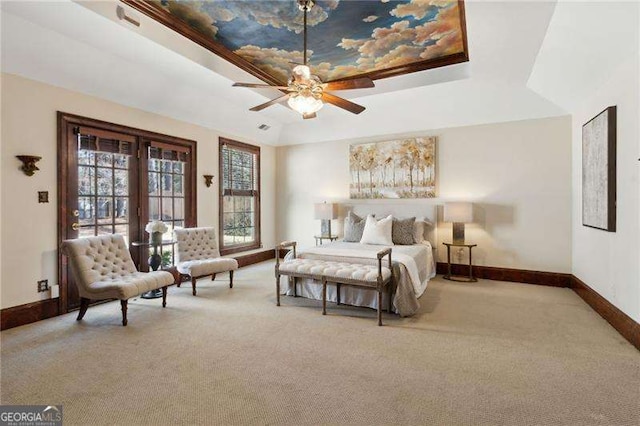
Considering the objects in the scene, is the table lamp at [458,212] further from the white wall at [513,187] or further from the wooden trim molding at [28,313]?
the wooden trim molding at [28,313]

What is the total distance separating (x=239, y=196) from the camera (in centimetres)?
670

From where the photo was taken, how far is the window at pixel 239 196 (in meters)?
6.29

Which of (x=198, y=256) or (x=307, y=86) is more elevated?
(x=307, y=86)

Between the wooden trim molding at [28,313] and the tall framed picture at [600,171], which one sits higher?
the tall framed picture at [600,171]

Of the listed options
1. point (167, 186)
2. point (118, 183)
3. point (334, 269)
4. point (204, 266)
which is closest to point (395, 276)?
point (334, 269)

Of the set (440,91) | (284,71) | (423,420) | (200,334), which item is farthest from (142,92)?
(423,420)

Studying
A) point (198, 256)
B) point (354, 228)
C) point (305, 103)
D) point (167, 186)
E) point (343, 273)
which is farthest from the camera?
point (354, 228)

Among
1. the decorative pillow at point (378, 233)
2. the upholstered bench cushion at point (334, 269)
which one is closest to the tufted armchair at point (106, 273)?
the upholstered bench cushion at point (334, 269)

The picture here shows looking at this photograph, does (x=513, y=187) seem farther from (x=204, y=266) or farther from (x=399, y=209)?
(x=204, y=266)

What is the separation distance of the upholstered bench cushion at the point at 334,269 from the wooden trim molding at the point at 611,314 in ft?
7.19

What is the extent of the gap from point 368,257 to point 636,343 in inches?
101

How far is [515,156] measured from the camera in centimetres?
532

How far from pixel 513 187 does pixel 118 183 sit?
19.8ft

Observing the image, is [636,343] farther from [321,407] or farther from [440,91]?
[440,91]
